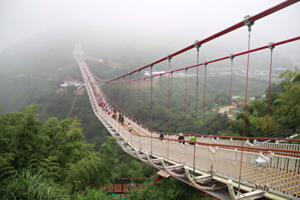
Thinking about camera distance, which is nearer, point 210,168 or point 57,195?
point 210,168

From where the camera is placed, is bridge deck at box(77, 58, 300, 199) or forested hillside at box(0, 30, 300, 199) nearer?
bridge deck at box(77, 58, 300, 199)

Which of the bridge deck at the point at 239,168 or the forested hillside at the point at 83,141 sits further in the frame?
the forested hillside at the point at 83,141

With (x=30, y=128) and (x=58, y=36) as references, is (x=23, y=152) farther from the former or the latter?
(x=58, y=36)

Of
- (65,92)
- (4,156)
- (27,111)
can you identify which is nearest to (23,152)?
(4,156)

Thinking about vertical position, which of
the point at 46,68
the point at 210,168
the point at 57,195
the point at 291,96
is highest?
the point at 46,68

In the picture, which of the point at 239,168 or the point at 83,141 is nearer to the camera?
the point at 239,168

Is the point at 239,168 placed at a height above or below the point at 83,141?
above

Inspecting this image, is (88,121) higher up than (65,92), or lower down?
lower down

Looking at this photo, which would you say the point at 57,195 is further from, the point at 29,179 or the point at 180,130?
the point at 180,130

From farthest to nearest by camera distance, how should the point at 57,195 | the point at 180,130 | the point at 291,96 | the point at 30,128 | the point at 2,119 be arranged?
the point at 180,130
the point at 291,96
the point at 2,119
the point at 30,128
the point at 57,195

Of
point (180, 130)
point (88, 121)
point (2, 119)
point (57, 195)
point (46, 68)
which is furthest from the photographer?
point (46, 68)
